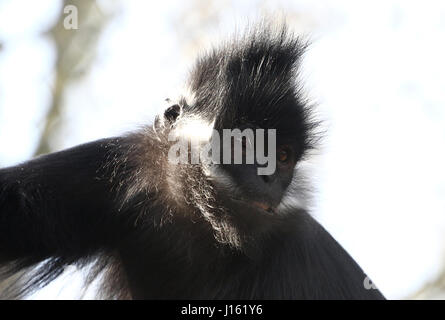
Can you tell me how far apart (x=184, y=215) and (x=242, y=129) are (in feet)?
2.59

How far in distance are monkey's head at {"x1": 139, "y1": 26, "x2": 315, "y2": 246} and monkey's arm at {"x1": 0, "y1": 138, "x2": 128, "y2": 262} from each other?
1.79 ft

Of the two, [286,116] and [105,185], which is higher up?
[286,116]

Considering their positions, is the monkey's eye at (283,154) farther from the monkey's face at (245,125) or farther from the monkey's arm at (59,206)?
the monkey's arm at (59,206)

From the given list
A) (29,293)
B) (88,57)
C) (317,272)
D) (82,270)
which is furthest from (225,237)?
(88,57)

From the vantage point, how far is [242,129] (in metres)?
5.60

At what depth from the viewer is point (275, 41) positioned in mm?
6270

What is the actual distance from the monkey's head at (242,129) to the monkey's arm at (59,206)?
55cm

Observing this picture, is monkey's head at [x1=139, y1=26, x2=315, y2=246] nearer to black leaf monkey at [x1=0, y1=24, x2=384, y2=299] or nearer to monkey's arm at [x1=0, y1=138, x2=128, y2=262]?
black leaf monkey at [x1=0, y1=24, x2=384, y2=299]

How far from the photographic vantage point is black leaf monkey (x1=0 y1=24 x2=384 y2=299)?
17.7 feet

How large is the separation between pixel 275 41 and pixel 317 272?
77.5 inches

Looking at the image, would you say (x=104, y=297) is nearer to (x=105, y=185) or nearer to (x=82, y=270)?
(x=82, y=270)

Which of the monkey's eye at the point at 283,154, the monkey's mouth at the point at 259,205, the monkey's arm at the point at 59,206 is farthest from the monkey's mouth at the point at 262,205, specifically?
the monkey's arm at the point at 59,206

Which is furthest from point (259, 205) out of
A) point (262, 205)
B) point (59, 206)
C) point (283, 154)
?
point (59, 206)

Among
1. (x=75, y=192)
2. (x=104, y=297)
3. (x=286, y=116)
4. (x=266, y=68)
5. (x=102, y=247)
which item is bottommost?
(x=104, y=297)
